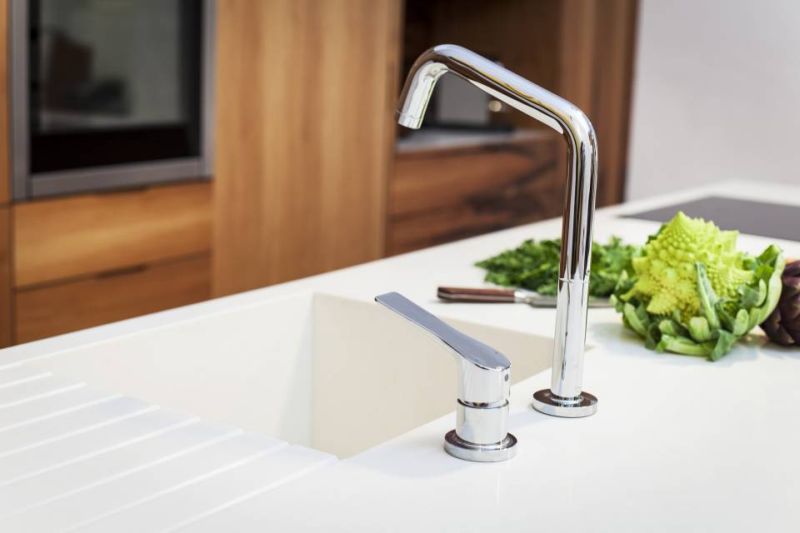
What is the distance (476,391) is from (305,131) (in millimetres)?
2394

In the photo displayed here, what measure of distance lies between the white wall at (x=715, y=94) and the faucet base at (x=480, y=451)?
3.91 meters

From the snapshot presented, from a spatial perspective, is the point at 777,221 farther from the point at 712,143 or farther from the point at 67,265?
the point at 712,143

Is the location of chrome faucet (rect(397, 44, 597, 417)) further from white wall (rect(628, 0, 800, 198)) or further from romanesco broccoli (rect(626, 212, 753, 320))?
white wall (rect(628, 0, 800, 198))

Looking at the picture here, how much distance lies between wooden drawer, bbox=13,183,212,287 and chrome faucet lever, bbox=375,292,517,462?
1.79 meters

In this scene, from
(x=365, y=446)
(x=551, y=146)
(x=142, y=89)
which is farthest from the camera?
(x=551, y=146)

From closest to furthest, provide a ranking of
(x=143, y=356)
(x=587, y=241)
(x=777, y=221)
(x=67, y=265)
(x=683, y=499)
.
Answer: (x=683, y=499), (x=587, y=241), (x=143, y=356), (x=777, y=221), (x=67, y=265)

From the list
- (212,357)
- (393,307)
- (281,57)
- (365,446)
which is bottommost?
(365,446)

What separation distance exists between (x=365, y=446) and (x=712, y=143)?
11.6 ft

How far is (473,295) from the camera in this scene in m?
1.48

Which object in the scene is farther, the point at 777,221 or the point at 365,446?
the point at 777,221

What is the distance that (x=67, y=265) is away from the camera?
2623 mm

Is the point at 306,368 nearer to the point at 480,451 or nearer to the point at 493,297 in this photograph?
the point at 493,297

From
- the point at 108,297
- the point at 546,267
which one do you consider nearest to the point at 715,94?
the point at 108,297

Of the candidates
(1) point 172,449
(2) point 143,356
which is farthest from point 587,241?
(2) point 143,356
